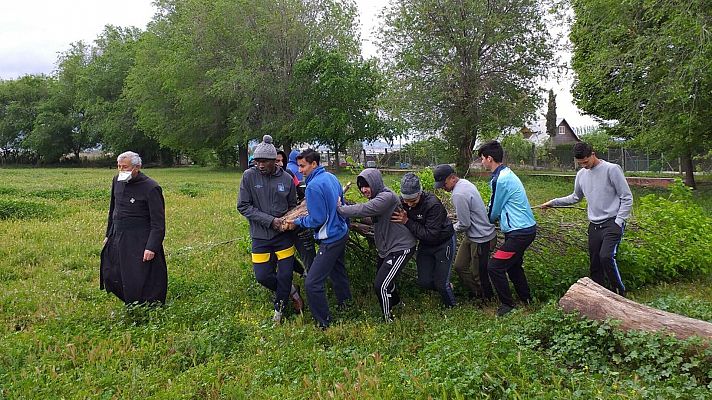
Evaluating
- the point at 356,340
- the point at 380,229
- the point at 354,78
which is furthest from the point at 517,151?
the point at 356,340

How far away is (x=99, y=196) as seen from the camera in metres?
16.3

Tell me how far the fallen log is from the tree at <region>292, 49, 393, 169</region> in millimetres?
28783

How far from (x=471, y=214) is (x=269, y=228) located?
212cm

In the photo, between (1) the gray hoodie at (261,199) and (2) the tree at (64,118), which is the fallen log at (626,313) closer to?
(1) the gray hoodie at (261,199)

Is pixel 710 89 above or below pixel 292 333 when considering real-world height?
above

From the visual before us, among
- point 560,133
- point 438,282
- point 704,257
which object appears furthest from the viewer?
point 560,133

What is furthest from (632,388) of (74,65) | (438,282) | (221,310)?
(74,65)

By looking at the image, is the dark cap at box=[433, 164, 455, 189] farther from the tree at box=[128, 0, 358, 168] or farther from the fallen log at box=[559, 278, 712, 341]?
the tree at box=[128, 0, 358, 168]

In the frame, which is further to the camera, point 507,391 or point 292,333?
point 292,333

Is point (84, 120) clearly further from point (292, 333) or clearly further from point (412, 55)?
→ point (292, 333)

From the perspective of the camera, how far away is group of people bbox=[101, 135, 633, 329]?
5414mm

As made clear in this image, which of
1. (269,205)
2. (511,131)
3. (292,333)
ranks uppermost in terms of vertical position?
(511,131)

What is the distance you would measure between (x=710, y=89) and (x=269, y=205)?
12.1m

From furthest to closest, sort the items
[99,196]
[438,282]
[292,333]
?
[99,196] < [438,282] < [292,333]
